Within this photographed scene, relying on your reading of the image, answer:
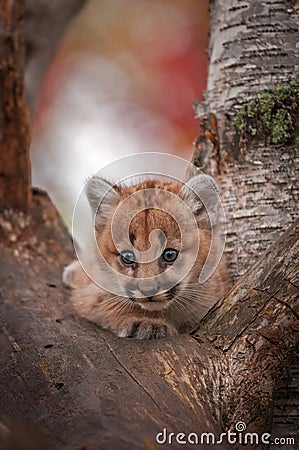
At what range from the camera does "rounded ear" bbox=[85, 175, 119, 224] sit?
10.4 ft

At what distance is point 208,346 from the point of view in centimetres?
245

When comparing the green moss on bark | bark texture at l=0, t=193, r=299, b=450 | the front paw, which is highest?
the green moss on bark

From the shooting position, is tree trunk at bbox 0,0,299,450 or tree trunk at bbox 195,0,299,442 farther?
tree trunk at bbox 195,0,299,442

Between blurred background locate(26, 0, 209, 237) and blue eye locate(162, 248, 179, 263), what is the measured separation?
3805 millimetres

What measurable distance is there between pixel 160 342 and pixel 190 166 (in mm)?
1005

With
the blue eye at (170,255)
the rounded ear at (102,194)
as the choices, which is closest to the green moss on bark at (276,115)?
the blue eye at (170,255)

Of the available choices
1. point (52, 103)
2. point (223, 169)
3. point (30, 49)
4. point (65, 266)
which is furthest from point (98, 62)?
point (223, 169)

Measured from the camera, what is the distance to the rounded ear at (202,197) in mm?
2934

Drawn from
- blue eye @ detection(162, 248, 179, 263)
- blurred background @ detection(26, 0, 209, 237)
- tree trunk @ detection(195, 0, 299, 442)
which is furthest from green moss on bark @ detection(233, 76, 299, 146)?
blurred background @ detection(26, 0, 209, 237)

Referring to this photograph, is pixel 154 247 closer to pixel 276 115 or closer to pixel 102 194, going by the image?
pixel 102 194

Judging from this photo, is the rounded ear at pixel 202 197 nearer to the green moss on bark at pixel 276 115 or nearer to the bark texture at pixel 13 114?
the green moss on bark at pixel 276 115

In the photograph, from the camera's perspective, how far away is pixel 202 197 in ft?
9.82

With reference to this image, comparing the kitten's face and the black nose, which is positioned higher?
the kitten's face

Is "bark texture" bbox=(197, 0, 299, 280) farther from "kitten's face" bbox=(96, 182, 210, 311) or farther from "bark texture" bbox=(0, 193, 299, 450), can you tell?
"bark texture" bbox=(0, 193, 299, 450)
